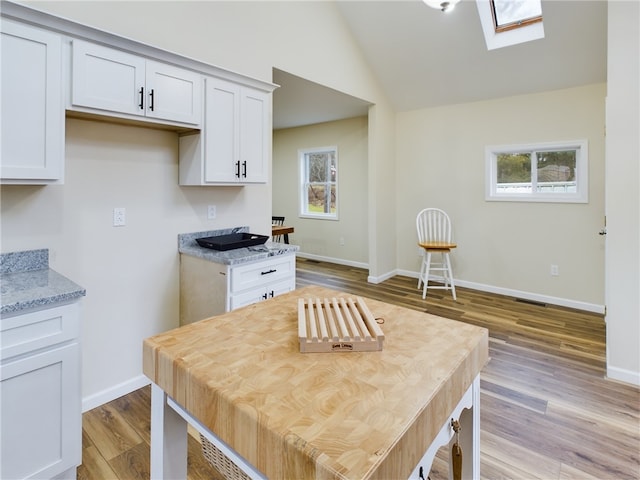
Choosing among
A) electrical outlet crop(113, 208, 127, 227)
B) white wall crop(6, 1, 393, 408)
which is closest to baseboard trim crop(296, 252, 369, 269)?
white wall crop(6, 1, 393, 408)

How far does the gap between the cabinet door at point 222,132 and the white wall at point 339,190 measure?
341 cm

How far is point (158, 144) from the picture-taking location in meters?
2.41

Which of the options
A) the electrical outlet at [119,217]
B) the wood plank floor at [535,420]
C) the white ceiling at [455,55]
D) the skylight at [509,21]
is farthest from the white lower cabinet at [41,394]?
the skylight at [509,21]

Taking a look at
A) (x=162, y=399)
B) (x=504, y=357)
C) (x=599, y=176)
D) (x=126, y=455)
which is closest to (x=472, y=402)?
(x=162, y=399)

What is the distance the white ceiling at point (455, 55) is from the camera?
11.1 ft

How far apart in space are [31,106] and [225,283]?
51.8 inches

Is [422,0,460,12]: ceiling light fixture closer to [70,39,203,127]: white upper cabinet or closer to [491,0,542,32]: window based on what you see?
[491,0,542,32]: window

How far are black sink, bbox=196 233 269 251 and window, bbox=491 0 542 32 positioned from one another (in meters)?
3.39

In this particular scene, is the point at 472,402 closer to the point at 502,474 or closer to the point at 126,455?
the point at 502,474

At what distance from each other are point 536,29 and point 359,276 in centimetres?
360

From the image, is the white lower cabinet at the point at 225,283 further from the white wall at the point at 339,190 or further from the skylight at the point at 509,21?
the white wall at the point at 339,190

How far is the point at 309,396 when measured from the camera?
73cm

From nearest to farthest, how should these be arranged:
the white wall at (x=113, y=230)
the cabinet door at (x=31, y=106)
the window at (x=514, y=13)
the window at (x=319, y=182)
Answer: the cabinet door at (x=31, y=106), the white wall at (x=113, y=230), the window at (x=514, y=13), the window at (x=319, y=182)

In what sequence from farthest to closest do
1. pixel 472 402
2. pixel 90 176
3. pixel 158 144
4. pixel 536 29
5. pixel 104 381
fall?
1. pixel 536 29
2. pixel 158 144
3. pixel 104 381
4. pixel 90 176
5. pixel 472 402
